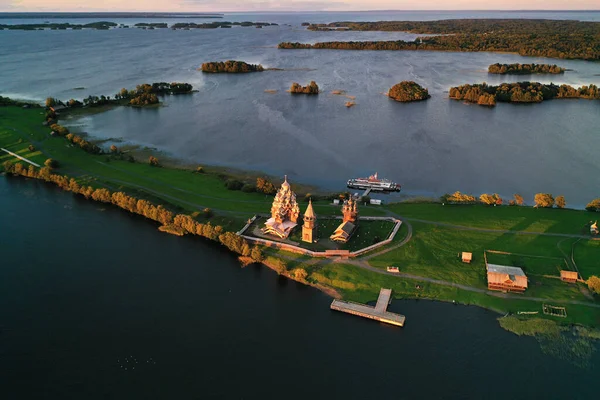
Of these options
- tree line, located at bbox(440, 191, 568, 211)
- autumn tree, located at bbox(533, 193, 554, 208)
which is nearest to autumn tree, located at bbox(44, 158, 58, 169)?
tree line, located at bbox(440, 191, 568, 211)

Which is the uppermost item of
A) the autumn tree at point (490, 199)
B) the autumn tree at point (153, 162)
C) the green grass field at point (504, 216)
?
the autumn tree at point (490, 199)

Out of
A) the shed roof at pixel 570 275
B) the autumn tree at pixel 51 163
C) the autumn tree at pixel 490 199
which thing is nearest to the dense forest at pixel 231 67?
the autumn tree at pixel 51 163

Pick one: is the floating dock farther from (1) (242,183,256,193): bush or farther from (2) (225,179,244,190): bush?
(2) (225,179,244,190): bush

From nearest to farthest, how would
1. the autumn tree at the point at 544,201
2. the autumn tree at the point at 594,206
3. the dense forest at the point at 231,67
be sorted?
the autumn tree at the point at 594,206 < the autumn tree at the point at 544,201 < the dense forest at the point at 231,67

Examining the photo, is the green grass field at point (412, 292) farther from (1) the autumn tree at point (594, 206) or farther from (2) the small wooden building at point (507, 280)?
(1) the autumn tree at point (594, 206)

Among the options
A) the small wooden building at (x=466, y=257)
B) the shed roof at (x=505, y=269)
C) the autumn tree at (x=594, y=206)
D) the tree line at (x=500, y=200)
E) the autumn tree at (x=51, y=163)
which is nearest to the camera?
the shed roof at (x=505, y=269)

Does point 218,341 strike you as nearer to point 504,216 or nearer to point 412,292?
point 412,292
